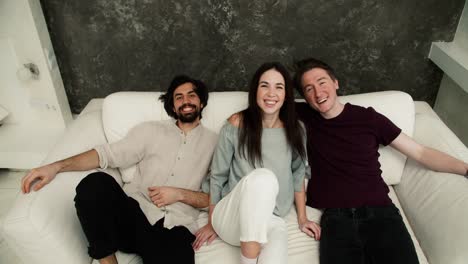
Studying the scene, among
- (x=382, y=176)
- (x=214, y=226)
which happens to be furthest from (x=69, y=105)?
(x=382, y=176)

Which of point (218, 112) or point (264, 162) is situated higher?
point (218, 112)

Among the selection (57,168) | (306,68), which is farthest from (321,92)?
(57,168)

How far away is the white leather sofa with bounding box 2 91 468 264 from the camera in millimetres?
1273

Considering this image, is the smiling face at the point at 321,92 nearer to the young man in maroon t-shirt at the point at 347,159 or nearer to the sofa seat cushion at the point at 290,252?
the young man in maroon t-shirt at the point at 347,159

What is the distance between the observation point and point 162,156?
1.64m

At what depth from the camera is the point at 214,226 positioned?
4.76 ft

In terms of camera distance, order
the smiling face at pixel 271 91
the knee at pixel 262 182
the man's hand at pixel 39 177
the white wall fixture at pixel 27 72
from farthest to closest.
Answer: the white wall fixture at pixel 27 72
the smiling face at pixel 271 91
the man's hand at pixel 39 177
the knee at pixel 262 182

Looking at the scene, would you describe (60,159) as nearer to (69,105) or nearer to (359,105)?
(69,105)

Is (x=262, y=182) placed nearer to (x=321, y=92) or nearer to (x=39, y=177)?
(x=321, y=92)

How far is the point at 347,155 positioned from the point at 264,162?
366 millimetres

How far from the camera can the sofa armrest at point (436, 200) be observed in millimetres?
1308

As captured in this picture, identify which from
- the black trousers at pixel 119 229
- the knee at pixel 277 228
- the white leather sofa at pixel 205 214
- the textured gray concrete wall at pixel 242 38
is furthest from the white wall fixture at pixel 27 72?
the knee at pixel 277 228

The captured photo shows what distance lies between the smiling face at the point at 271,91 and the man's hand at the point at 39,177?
85 centimetres

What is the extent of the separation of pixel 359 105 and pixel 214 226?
0.88 m
